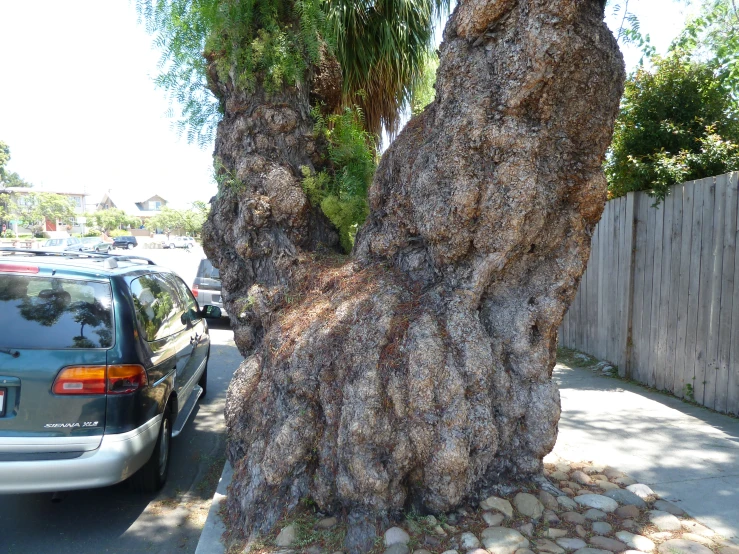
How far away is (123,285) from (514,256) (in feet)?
9.42

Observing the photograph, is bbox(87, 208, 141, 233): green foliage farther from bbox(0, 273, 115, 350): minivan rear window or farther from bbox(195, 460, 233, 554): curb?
bbox(195, 460, 233, 554): curb

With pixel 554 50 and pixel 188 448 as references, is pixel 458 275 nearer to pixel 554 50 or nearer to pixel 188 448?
pixel 554 50

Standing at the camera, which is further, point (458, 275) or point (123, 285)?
point (123, 285)

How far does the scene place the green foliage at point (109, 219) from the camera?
74.4 m

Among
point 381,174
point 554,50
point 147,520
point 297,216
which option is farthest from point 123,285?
point 554,50

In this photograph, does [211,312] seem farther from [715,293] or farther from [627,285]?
[715,293]

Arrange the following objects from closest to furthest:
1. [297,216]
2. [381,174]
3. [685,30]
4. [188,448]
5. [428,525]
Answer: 1. [428,525]
2. [381,174]
3. [297,216]
4. [188,448]
5. [685,30]

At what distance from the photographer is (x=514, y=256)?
12.4ft

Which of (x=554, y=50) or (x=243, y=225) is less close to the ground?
(x=554, y=50)

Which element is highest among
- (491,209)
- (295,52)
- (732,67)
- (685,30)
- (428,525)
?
(685,30)

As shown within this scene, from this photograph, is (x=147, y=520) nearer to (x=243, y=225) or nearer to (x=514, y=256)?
(x=243, y=225)

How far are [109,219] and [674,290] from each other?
78218mm

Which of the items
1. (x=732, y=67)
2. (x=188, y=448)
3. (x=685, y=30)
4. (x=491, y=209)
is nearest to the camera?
(x=491, y=209)

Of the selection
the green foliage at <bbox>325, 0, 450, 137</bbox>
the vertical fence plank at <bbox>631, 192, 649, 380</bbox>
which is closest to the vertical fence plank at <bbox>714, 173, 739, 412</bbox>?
the vertical fence plank at <bbox>631, 192, 649, 380</bbox>
